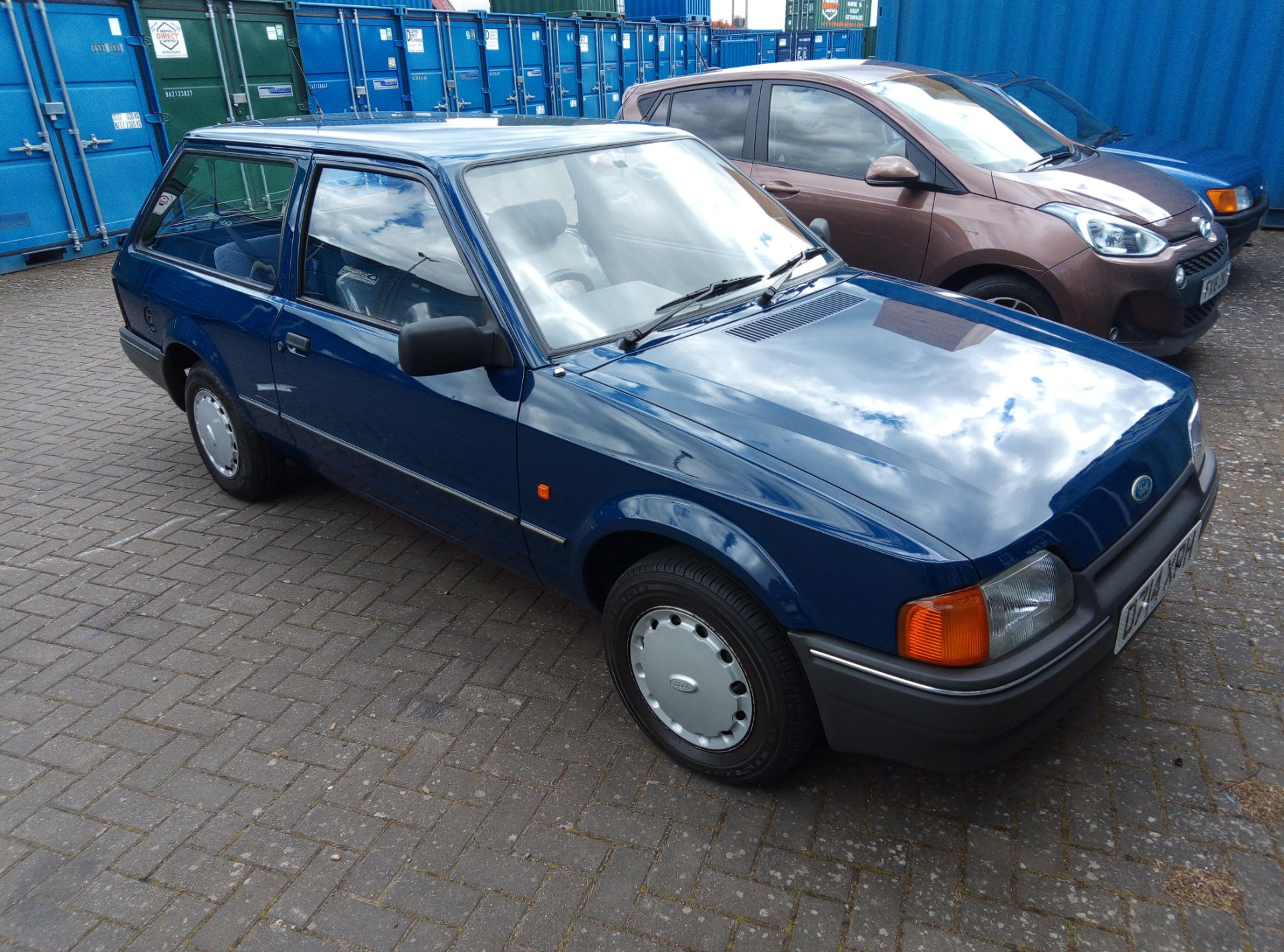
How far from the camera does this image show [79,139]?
1009 centimetres

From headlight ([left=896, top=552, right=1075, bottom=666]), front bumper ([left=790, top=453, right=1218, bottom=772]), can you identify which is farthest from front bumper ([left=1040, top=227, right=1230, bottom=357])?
headlight ([left=896, top=552, right=1075, bottom=666])

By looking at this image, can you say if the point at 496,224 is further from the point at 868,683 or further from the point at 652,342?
the point at 868,683

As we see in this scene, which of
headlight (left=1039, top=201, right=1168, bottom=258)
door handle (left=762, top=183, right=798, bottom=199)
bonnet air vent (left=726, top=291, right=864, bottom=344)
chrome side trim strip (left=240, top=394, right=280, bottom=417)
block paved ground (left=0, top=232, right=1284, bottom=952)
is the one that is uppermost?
bonnet air vent (left=726, top=291, right=864, bottom=344)

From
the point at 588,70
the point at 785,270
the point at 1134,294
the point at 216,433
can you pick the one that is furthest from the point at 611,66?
the point at 785,270

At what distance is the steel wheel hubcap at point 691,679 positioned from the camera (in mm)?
2480

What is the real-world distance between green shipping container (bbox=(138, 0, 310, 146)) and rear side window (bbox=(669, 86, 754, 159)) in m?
6.64

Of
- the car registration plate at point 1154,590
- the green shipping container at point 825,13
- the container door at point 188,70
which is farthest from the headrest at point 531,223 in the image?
the green shipping container at point 825,13

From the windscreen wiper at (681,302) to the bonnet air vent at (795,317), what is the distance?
19cm

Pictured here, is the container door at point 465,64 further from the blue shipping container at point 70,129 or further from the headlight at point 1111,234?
the headlight at point 1111,234

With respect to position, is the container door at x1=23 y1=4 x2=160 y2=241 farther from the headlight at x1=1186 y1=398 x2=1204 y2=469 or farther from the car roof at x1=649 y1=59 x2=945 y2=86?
the headlight at x1=1186 y1=398 x2=1204 y2=469

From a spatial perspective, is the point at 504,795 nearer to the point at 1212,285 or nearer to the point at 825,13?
the point at 1212,285

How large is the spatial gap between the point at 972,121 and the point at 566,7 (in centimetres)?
1883

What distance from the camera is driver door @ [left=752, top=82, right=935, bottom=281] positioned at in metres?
5.29

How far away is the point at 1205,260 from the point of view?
510cm
